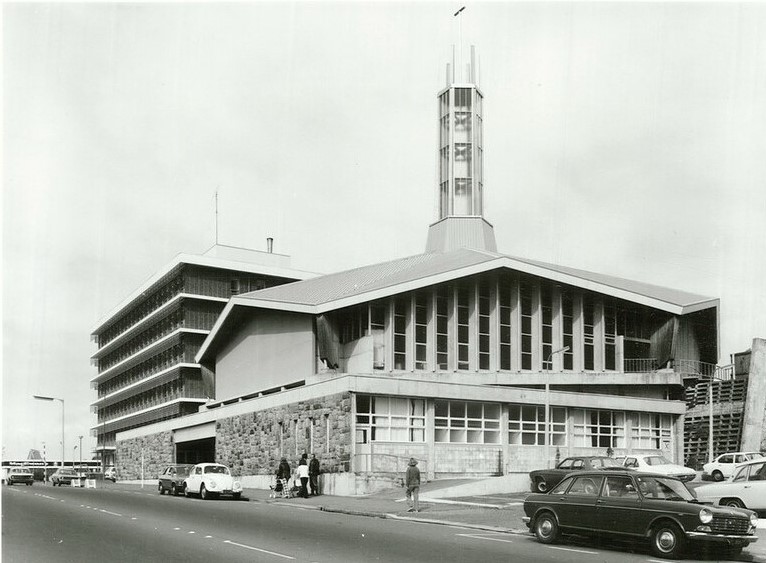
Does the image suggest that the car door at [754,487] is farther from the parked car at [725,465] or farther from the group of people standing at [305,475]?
the group of people standing at [305,475]

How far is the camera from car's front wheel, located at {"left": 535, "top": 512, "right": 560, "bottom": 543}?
18328 millimetres

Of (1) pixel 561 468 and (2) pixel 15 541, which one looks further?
(1) pixel 561 468

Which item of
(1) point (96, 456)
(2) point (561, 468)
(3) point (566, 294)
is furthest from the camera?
(1) point (96, 456)

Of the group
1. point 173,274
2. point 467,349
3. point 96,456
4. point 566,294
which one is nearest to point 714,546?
point 467,349

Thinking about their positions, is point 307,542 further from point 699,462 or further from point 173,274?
point 173,274

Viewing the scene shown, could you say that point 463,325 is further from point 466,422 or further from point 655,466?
point 655,466

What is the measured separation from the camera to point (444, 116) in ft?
209

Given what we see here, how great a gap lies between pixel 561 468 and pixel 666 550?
15.1 m

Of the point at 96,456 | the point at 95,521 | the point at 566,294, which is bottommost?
the point at 96,456

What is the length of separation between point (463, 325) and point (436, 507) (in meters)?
21.6

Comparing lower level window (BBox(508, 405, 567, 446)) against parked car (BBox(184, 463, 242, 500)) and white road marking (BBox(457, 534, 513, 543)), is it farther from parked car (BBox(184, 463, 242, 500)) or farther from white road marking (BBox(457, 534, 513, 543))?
white road marking (BBox(457, 534, 513, 543))

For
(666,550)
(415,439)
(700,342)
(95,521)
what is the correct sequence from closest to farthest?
(666,550)
(95,521)
(415,439)
(700,342)

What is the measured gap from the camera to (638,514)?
17125 mm

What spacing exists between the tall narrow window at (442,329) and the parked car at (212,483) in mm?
15038
